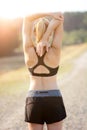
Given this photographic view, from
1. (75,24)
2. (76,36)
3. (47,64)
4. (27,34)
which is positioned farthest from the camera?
(75,24)

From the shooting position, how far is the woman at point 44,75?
14.6 ft

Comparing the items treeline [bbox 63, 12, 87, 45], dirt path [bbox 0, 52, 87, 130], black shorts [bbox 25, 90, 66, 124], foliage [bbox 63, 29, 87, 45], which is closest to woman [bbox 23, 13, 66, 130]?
black shorts [bbox 25, 90, 66, 124]

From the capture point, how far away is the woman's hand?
4.34 meters

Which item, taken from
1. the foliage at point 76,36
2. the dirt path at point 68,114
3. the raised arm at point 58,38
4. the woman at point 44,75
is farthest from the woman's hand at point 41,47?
the foliage at point 76,36

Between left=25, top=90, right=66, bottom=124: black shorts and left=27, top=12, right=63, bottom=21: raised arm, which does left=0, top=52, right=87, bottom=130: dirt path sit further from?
left=27, top=12, right=63, bottom=21: raised arm

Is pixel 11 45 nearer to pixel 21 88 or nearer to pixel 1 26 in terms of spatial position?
pixel 1 26

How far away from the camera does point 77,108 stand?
33.9 ft

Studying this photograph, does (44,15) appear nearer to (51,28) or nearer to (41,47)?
(51,28)

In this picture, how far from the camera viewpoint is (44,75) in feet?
14.7

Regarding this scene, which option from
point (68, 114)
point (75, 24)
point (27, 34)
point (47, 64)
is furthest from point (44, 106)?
point (75, 24)

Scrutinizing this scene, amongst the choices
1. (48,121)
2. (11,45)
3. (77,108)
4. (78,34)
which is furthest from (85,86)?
(78,34)

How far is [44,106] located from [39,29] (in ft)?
2.68

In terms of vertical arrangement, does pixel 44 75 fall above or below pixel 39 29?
below

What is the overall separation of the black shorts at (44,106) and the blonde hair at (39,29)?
0.55 metres
